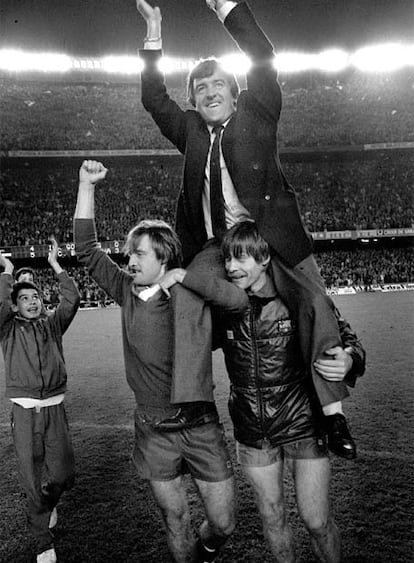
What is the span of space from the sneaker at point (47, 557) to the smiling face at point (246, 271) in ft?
7.19

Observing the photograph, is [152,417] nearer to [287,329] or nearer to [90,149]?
[287,329]

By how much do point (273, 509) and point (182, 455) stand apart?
0.53 meters

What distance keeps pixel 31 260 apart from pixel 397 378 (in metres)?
23.4

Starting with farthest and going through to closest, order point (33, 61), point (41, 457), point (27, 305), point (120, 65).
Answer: point (120, 65) < point (33, 61) < point (27, 305) < point (41, 457)

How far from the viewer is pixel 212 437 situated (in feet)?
8.84

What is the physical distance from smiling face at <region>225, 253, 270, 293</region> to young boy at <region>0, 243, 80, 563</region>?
69.7 inches

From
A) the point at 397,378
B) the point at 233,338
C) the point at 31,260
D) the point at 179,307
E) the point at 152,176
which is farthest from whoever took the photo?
the point at 152,176

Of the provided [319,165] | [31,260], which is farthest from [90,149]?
[319,165]

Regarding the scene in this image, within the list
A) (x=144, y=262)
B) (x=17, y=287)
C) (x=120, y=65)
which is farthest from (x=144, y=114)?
(x=144, y=262)

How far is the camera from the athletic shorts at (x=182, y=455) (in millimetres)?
2635

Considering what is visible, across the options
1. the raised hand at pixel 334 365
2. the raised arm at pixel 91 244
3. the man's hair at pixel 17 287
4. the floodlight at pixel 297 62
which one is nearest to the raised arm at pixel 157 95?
the raised arm at pixel 91 244

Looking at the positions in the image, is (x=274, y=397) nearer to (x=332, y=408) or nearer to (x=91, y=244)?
(x=332, y=408)

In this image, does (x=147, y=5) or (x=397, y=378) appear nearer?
(x=147, y=5)

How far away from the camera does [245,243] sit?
2.51m
